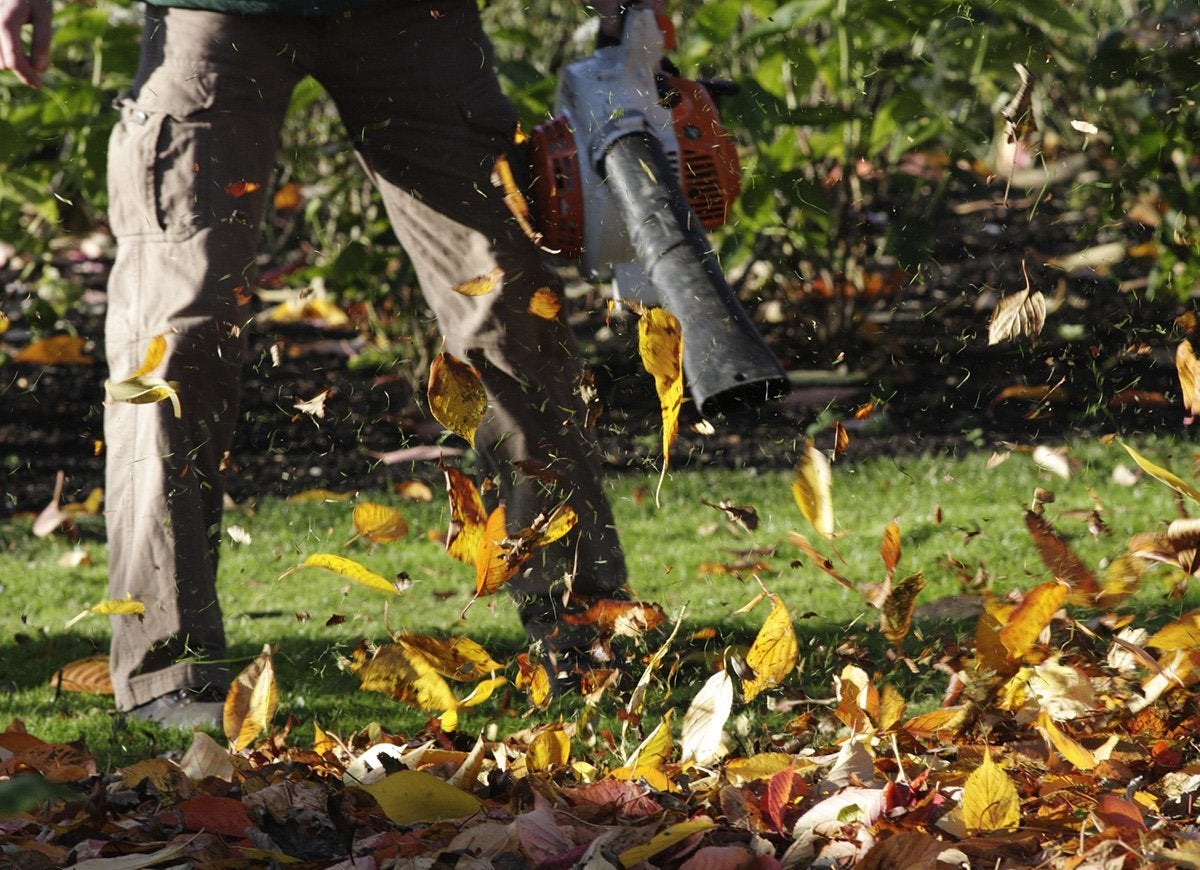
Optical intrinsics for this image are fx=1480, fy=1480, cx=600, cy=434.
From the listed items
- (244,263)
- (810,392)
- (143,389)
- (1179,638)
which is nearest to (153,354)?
(143,389)

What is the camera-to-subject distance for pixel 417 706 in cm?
213

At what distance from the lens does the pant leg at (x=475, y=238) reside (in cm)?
244

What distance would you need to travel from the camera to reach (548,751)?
1896 millimetres

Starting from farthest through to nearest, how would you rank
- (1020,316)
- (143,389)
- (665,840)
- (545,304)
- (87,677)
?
(87,677) < (545,304) < (1020,316) < (143,389) < (665,840)

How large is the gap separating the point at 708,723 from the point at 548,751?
208 millimetres

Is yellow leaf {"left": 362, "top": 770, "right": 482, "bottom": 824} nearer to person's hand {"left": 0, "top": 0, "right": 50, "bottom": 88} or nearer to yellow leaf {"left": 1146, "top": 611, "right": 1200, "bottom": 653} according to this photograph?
yellow leaf {"left": 1146, "top": 611, "right": 1200, "bottom": 653}

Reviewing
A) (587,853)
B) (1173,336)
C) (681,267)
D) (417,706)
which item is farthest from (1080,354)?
(587,853)

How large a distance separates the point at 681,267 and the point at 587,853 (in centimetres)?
94

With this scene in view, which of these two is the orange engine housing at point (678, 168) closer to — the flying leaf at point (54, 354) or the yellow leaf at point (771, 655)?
the yellow leaf at point (771, 655)

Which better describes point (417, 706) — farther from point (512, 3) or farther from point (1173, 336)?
point (512, 3)

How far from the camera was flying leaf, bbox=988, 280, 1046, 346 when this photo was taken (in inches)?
93.4

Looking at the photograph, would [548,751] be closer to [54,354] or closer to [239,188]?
[239,188]

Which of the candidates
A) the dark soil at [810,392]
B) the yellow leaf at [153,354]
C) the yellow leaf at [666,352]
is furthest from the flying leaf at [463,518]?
the dark soil at [810,392]

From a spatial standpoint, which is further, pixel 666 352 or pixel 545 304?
pixel 545 304
